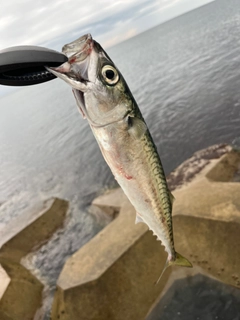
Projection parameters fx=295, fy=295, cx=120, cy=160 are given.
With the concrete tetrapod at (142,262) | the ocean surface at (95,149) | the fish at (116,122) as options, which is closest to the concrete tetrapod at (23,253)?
the ocean surface at (95,149)

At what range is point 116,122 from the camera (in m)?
2.85

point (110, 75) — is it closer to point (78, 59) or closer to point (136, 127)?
point (78, 59)

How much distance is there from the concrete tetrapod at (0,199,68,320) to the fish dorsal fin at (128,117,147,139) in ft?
22.7

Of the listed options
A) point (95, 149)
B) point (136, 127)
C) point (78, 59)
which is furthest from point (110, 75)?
point (95, 149)

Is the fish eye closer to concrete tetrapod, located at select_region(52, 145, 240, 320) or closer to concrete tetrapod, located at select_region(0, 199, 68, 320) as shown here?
concrete tetrapod, located at select_region(52, 145, 240, 320)

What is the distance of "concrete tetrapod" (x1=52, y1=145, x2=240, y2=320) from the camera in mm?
7172

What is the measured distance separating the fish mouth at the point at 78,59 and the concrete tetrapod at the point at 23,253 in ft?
24.0

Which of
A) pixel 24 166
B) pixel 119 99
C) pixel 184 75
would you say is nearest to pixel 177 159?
pixel 119 99

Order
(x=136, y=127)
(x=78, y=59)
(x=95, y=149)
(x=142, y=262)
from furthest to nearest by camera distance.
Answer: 1. (x=95, y=149)
2. (x=142, y=262)
3. (x=136, y=127)
4. (x=78, y=59)

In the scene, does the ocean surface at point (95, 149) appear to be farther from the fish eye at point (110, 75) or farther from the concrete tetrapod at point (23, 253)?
the fish eye at point (110, 75)

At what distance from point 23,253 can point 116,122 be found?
11.0 meters

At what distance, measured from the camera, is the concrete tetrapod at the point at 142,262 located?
7.17m

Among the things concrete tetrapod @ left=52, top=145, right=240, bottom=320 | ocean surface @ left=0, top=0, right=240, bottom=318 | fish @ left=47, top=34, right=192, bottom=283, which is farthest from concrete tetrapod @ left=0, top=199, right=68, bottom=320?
fish @ left=47, top=34, right=192, bottom=283

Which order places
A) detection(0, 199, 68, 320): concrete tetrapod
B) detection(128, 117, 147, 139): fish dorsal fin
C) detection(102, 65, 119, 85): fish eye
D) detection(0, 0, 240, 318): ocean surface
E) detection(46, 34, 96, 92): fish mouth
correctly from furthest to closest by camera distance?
1. detection(0, 0, 240, 318): ocean surface
2. detection(0, 199, 68, 320): concrete tetrapod
3. detection(128, 117, 147, 139): fish dorsal fin
4. detection(102, 65, 119, 85): fish eye
5. detection(46, 34, 96, 92): fish mouth
